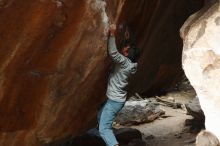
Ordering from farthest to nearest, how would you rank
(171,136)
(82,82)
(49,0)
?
1. (171,136)
2. (82,82)
3. (49,0)

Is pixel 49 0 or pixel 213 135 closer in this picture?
pixel 213 135

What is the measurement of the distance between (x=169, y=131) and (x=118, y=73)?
4.51 metres

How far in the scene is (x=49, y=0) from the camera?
7098 millimetres

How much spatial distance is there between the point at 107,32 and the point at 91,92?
1340 millimetres

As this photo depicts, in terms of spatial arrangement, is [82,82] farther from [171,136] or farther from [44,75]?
[171,136]

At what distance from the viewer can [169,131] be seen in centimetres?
1183

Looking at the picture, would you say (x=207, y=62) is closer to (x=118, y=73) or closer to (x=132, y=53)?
(x=132, y=53)

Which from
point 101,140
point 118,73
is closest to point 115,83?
point 118,73

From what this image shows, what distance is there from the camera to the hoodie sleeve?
754 cm

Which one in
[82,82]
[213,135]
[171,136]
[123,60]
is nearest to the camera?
[213,135]

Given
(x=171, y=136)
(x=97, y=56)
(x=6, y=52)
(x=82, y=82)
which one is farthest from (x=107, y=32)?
(x=171, y=136)

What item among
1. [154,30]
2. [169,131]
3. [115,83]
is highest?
[154,30]

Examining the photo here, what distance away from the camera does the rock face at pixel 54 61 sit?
722 cm

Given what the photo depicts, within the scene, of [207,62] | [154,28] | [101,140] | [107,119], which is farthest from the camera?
[101,140]
